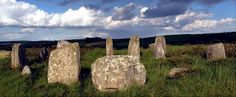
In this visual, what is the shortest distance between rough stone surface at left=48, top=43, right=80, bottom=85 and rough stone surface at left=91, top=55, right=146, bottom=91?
2.21 m

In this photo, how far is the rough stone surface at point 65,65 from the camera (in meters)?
26.5

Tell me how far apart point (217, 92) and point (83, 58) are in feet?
69.7

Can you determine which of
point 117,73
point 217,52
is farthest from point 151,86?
point 217,52

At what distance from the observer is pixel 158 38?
43.3m

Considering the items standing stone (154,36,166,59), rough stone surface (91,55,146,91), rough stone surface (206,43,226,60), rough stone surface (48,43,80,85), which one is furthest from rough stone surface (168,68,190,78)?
standing stone (154,36,166,59)

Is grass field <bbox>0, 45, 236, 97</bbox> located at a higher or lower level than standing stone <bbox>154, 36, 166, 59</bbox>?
lower

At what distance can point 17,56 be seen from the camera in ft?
119

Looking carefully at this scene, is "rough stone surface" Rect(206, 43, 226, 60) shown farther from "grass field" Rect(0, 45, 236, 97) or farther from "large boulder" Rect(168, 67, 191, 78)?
"large boulder" Rect(168, 67, 191, 78)

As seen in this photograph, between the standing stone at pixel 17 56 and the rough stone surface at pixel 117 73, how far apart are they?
42.7ft

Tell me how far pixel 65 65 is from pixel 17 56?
1062cm

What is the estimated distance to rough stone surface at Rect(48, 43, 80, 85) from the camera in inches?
1042

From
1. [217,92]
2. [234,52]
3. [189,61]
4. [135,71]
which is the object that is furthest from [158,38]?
[217,92]

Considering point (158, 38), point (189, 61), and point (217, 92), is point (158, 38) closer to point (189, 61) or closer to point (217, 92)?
point (189, 61)

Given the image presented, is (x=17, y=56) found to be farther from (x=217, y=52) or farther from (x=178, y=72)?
(x=217, y=52)
